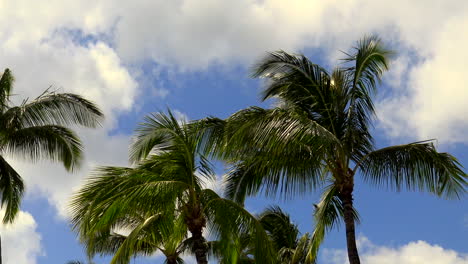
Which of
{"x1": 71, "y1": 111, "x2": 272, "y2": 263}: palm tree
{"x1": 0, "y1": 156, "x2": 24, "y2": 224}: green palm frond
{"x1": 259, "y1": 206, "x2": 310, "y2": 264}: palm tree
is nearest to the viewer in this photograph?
{"x1": 71, "y1": 111, "x2": 272, "y2": 263}: palm tree

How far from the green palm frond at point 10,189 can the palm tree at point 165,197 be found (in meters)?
7.35

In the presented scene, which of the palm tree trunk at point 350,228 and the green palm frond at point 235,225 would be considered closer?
the green palm frond at point 235,225

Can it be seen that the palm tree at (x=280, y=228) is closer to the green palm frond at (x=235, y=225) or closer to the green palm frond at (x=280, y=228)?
the green palm frond at (x=280, y=228)

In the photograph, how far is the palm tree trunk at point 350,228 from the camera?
627 inches

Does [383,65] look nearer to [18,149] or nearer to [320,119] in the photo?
[320,119]

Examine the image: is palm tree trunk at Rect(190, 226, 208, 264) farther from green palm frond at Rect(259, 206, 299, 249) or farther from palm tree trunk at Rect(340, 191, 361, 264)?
green palm frond at Rect(259, 206, 299, 249)

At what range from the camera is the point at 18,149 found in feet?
71.7

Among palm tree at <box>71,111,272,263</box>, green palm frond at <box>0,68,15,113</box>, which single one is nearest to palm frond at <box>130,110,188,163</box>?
palm tree at <box>71,111,272,263</box>

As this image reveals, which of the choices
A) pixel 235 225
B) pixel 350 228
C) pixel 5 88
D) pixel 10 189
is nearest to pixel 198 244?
pixel 235 225

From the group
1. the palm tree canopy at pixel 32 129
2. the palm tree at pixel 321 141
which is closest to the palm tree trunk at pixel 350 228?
the palm tree at pixel 321 141

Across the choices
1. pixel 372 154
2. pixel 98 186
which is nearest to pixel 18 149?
pixel 98 186

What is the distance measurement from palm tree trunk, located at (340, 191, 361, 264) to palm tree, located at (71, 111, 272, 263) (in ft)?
7.14

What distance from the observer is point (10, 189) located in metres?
21.6

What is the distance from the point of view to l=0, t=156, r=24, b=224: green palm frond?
21.6 m
